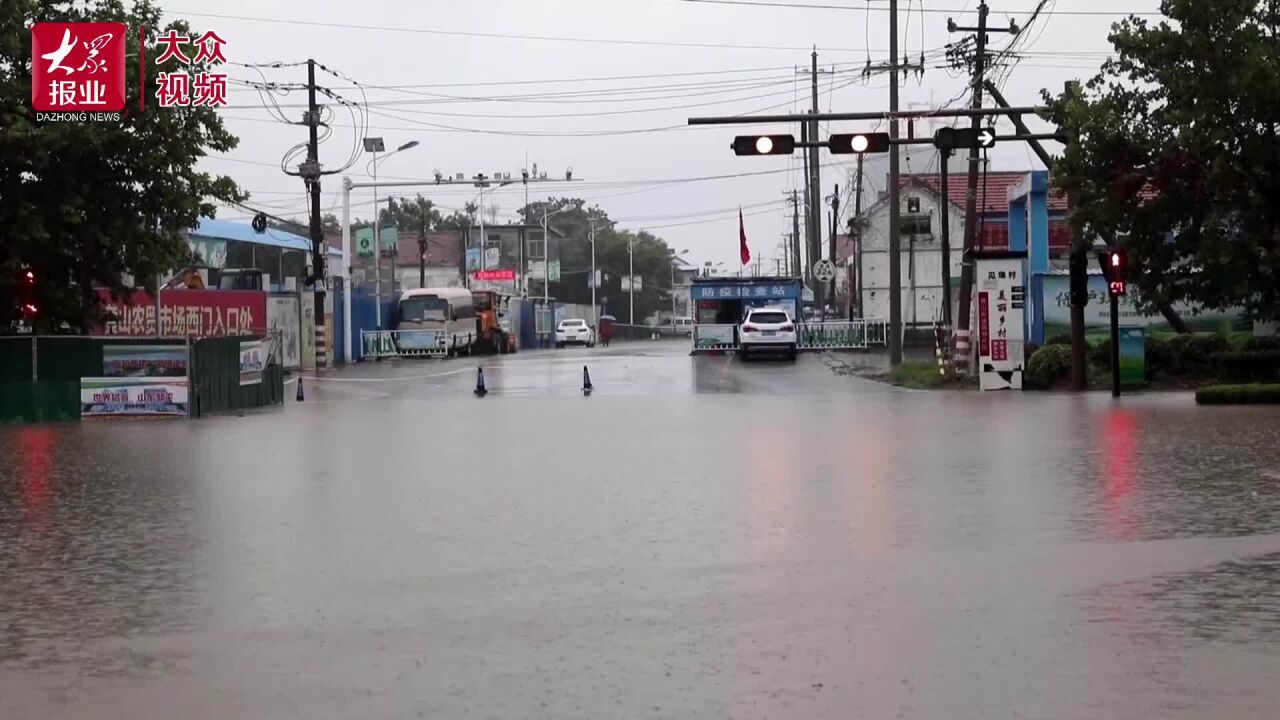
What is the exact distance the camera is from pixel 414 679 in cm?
810

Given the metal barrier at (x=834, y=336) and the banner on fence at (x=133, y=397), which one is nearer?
the banner on fence at (x=133, y=397)

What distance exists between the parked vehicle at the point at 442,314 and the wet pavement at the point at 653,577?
41.1 meters

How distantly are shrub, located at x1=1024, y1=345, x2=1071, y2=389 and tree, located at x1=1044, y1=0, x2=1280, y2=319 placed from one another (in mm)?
3019

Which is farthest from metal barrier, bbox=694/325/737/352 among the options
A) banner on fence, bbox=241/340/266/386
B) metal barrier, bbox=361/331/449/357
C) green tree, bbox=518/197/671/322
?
green tree, bbox=518/197/671/322

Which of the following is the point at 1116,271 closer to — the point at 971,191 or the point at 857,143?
the point at 857,143

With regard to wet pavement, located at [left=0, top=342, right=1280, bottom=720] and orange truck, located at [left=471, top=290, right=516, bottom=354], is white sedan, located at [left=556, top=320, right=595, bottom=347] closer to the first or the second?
orange truck, located at [left=471, top=290, right=516, bottom=354]

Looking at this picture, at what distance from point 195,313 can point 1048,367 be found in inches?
1005

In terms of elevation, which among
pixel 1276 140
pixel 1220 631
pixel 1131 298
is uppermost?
pixel 1276 140

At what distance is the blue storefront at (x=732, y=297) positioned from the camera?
59.9 meters

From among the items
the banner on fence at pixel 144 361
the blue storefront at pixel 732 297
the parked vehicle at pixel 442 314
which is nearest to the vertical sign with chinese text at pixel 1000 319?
the banner on fence at pixel 144 361

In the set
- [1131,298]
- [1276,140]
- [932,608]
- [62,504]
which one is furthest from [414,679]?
[1131,298]

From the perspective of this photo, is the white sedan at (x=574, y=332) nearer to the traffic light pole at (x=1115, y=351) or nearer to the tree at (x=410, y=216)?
the traffic light pole at (x=1115, y=351)

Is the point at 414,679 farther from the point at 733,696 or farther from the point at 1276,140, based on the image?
the point at 1276,140

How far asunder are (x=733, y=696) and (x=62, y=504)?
35.7 ft
